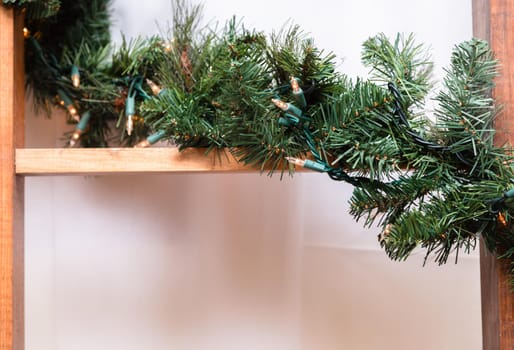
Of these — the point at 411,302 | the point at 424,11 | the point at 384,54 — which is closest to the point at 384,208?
the point at 384,54

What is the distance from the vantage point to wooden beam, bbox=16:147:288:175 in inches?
22.6

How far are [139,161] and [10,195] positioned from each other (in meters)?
A: 0.17

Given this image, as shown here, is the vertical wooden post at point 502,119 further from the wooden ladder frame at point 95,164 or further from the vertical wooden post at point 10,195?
the vertical wooden post at point 10,195

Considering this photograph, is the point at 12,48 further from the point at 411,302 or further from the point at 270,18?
the point at 411,302

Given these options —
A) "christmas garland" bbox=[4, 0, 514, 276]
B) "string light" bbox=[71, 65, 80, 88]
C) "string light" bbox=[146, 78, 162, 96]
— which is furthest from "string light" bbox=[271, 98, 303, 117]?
"string light" bbox=[71, 65, 80, 88]

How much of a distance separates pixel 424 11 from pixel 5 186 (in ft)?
2.18

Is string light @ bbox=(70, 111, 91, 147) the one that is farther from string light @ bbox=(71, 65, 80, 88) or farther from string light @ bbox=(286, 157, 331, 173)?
string light @ bbox=(286, 157, 331, 173)

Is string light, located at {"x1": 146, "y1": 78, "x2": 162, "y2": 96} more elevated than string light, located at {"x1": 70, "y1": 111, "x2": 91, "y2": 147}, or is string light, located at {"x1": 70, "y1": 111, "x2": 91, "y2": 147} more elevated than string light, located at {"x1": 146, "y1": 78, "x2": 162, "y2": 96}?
string light, located at {"x1": 146, "y1": 78, "x2": 162, "y2": 96}

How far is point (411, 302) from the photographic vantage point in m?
0.74

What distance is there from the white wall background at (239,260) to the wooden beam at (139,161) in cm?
21

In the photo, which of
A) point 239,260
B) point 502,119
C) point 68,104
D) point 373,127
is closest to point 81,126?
point 68,104

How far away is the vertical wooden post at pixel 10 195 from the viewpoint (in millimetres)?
585

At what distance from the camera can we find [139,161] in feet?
1.89

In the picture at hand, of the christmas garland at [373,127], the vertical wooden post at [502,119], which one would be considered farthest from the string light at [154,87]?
the vertical wooden post at [502,119]
